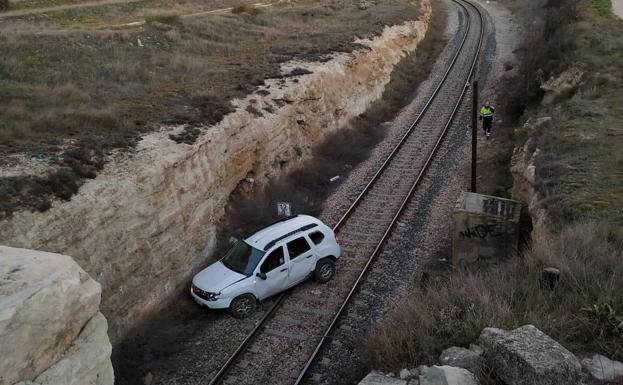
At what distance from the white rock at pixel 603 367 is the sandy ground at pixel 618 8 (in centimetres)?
3049

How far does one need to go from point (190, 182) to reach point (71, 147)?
3.16 meters

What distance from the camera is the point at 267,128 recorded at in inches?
770

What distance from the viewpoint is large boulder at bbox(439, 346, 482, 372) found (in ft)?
24.3

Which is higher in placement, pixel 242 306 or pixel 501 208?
pixel 501 208

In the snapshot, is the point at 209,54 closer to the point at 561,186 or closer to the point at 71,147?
the point at 71,147

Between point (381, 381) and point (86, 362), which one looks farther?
point (381, 381)

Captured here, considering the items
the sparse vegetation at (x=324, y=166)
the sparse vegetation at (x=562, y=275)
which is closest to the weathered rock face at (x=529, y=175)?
the sparse vegetation at (x=562, y=275)

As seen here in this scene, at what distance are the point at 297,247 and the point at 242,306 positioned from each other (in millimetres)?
2070

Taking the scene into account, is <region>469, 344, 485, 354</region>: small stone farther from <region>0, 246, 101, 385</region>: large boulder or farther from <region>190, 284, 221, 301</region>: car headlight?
<region>190, 284, 221, 301</region>: car headlight

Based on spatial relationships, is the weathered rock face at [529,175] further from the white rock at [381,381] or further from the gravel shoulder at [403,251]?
the white rock at [381,381]

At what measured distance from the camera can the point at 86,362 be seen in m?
6.29

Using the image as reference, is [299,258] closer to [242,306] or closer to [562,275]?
[242,306]

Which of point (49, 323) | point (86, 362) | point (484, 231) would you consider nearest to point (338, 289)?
point (484, 231)

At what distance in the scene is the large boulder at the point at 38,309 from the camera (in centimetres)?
551
